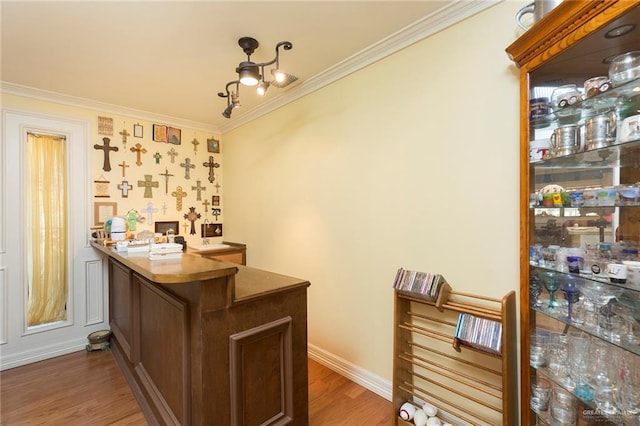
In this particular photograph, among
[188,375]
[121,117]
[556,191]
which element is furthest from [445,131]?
[121,117]

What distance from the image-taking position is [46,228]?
9.33ft

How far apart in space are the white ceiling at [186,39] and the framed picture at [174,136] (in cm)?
75

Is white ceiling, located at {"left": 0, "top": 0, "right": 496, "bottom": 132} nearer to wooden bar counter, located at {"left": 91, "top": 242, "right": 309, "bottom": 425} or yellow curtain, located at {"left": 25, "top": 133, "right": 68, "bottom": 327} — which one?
yellow curtain, located at {"left": 25, "top": 133, "right": 68, "bottom": 327}

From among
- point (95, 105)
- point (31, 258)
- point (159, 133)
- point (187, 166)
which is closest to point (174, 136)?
point (159, 133)

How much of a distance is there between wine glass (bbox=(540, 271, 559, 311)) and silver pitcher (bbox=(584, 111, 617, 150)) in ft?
1.89

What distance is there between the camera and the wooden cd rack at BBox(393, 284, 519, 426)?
1.43 m

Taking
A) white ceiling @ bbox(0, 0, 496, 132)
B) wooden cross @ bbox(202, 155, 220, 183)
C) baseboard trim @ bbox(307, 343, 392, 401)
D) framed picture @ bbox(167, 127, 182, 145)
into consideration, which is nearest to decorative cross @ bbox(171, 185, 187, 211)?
wooden cross @ bbox(202, 155, 220, 183)

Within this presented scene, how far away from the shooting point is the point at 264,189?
3170 mm

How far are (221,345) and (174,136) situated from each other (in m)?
3.06

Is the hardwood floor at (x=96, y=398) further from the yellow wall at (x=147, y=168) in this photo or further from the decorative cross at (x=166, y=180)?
the decorative cross at (x=166, y=180)

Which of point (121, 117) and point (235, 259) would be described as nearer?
point (121, 117)

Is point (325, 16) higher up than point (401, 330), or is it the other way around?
point (325, 16)

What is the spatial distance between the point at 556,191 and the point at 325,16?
61.8 inches

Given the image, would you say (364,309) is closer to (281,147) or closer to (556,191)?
(556,191)
